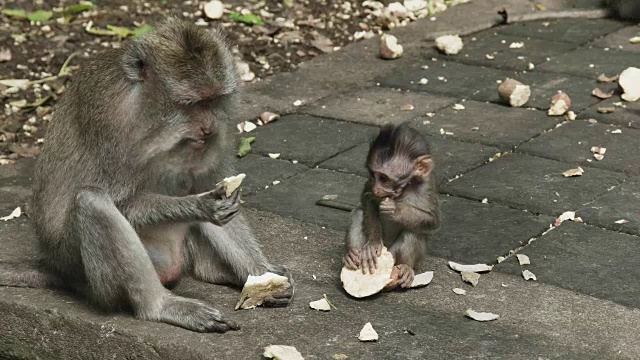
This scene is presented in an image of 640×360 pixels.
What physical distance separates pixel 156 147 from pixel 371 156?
3.15 ft

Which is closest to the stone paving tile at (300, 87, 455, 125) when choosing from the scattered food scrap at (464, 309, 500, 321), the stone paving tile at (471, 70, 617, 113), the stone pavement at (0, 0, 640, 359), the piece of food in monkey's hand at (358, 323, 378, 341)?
the stone pavement at (0, 0, 640, 359)

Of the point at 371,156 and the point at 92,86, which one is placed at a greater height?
the point at 92,86

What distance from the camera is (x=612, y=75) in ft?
26.2

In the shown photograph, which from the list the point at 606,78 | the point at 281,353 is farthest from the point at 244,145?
the point at 281,353

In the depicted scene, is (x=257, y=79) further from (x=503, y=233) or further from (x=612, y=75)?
(x=503, y=233)

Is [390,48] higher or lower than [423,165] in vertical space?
lower

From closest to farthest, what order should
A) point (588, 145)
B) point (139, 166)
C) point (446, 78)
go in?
point (139, 166), point (588, 145), point (446, 78)

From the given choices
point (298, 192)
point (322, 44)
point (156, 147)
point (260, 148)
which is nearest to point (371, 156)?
point (156, 147)

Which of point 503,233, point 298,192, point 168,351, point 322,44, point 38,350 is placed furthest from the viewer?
point 322,44

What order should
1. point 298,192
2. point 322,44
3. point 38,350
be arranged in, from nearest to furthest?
point 38,350
point 298,192
point 322,44

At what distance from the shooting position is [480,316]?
475cm

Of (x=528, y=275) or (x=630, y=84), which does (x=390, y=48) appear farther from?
(x=528, y=275)

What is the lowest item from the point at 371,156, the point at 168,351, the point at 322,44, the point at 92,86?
the point at 322,44

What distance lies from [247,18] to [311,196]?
11.3 ft
